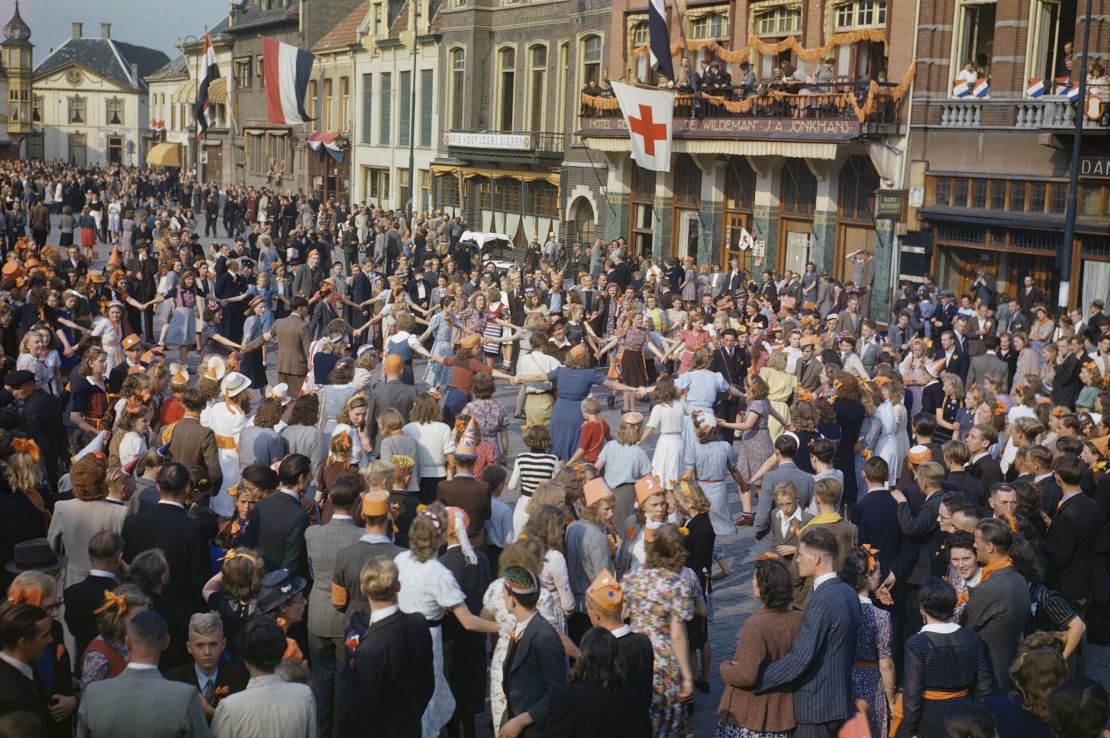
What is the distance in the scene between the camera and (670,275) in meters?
28.2

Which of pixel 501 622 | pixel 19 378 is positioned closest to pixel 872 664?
pixel 501 622

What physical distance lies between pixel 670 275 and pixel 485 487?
20.3m

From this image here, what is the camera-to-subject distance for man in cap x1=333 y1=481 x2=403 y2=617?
22.1ft

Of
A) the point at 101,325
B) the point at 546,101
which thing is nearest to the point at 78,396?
the point at 101,325

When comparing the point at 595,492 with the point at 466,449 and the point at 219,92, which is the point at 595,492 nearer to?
the point at 466,449

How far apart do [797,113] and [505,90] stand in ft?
56.5

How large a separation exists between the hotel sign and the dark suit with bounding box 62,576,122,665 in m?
35.4

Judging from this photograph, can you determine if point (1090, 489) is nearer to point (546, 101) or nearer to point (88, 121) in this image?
point (546, 101)

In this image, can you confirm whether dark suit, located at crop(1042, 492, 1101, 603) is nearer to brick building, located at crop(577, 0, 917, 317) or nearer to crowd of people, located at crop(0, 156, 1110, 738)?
crowd of people, located at crop(0, 156, 1110, 738)

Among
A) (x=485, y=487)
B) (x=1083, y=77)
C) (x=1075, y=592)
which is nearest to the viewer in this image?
(x=485, y=487)

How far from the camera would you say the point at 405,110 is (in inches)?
1997

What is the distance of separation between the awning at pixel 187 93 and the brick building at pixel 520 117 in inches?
1546

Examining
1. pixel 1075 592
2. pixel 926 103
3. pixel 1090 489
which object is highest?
pixel 926 103

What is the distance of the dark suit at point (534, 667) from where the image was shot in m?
6.09
